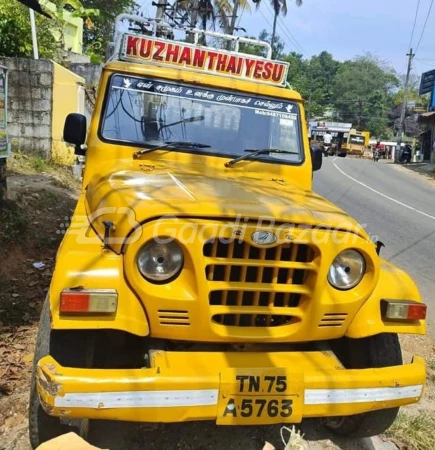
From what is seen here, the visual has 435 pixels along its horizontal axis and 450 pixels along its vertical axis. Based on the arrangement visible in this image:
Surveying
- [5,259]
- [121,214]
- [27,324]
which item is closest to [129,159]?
[121,214]

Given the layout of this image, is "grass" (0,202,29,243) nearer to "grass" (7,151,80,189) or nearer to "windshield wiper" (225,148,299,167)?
"grass" (7,151,80,189)

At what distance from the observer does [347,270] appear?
267 centimetres

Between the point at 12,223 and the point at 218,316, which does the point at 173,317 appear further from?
the point at 12,223

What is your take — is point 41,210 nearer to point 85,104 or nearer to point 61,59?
point 85,104

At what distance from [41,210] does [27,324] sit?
10.1 feet

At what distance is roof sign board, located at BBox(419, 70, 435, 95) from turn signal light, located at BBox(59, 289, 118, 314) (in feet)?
105

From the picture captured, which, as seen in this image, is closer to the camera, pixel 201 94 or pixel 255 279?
pixel 255 279

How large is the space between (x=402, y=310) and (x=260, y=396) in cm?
90

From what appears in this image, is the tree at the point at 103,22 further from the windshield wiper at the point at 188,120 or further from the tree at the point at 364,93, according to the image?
the tree at the point at 364,93

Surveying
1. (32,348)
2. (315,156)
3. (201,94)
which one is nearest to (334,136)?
(315,156)

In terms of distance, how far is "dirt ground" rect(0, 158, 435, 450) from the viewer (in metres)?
3.10

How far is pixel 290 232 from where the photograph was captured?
2537 millimetres

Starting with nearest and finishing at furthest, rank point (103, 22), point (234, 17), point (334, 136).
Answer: point (103, 22)
point (234, 17)
point (334, 136)

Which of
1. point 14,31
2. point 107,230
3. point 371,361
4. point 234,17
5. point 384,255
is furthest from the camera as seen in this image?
point 234,17
